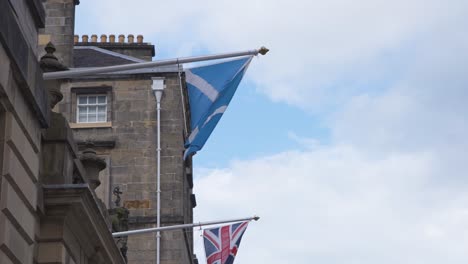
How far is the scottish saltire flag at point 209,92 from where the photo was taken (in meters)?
20.1

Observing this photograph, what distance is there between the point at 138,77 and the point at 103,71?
2242 cm

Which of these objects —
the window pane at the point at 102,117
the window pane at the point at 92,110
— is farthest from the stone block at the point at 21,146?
the window pane at the point at 92,110

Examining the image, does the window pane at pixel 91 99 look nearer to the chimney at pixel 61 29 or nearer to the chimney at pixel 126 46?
the chimney at pixel 126 46

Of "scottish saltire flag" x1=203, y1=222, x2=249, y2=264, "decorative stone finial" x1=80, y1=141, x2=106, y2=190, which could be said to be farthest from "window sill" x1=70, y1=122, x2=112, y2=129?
"decorative stone finial" x1=80, y1=141, x2=106, y2=190

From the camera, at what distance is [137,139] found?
3916cm

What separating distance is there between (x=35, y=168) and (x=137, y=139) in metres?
23.3

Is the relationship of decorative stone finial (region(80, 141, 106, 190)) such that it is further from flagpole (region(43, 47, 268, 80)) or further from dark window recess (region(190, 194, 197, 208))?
dark window recess (region(190, 194, 197, 208))

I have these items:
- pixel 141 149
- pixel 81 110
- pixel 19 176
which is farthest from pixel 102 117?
pixel 19 176

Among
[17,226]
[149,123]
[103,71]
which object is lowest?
[17,226]

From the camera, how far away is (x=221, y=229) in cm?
3023

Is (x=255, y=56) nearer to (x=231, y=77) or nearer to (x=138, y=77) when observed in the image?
(x=231, y=77)

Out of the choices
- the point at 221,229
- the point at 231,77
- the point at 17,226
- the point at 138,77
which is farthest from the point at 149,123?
the point at 17,226

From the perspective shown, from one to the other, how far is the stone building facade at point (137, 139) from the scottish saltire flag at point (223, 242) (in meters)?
7.62

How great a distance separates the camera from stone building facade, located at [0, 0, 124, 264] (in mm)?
14477
